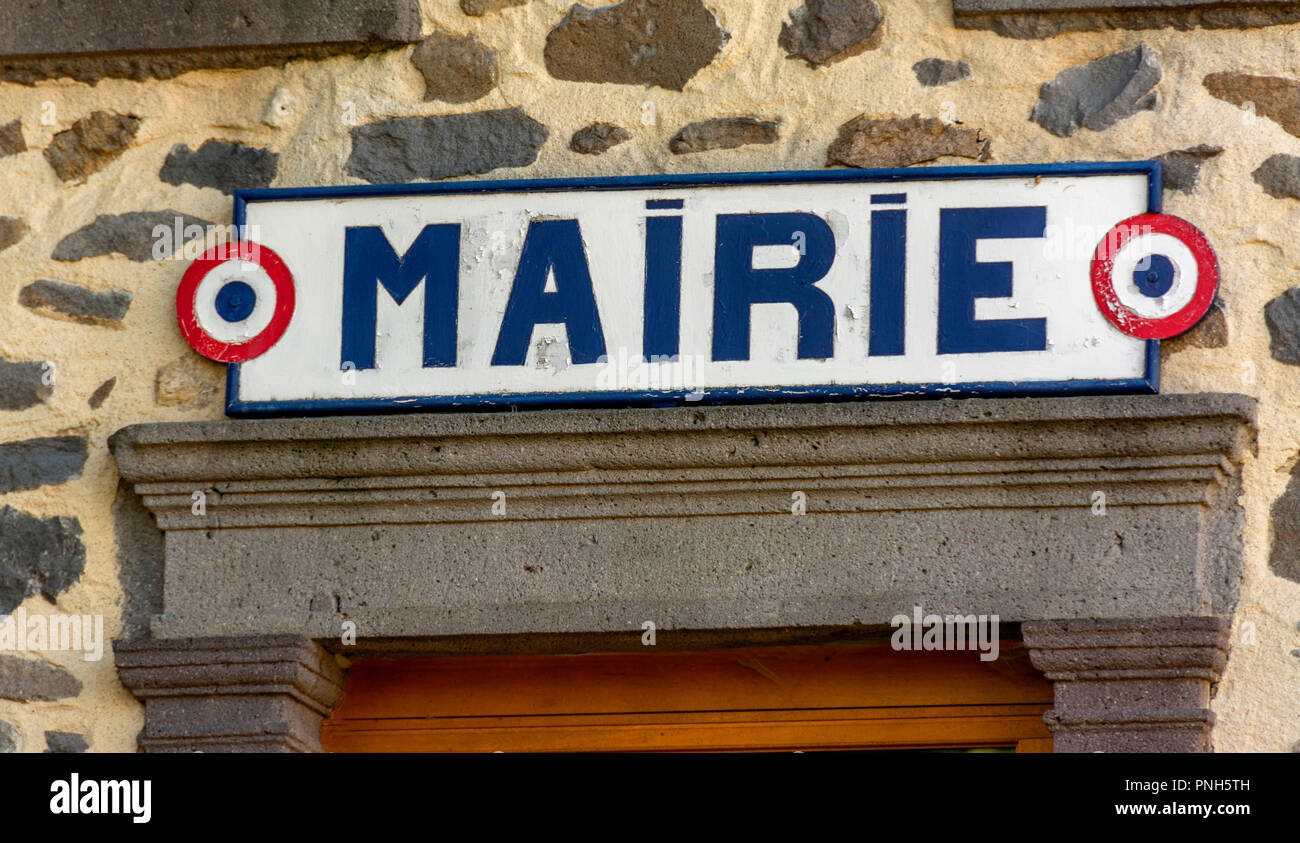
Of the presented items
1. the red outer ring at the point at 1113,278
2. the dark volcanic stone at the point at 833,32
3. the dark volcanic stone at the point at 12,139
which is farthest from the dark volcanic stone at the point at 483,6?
the red outer ring at the point at 1113,278

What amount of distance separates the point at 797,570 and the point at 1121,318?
2.35 feet

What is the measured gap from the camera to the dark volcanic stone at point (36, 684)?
11.2 feet

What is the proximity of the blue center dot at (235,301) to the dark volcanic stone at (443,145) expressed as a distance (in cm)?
31

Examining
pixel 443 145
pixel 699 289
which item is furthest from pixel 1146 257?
pixel 443 145

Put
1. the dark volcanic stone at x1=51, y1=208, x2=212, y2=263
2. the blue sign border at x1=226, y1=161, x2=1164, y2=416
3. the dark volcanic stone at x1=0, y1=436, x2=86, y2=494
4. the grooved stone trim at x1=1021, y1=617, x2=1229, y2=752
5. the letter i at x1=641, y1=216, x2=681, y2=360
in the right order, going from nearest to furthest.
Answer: the grooved stone trim at x1=1021, y1=617, x2=1229, y2=752 → the blue sign border at x1=226, y1=161, x2=1164, y2=416 → the letter i at x1=641, y1=216, x2=681, y2=360 → the dark volcanic stone at x1=0, y1=436, x2=86, y2=494 → the dark volcanic stone at x1=51, y1=208, x2=212, y2=263

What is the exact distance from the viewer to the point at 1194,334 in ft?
11.1

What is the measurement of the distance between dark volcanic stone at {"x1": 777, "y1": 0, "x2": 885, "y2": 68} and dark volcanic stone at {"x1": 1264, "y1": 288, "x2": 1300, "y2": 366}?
34.0 inches

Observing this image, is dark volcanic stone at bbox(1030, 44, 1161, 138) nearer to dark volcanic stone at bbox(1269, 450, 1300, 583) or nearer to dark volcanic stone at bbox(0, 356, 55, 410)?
dark volcanic stone at bbox(1269, 450, 1300, 583)

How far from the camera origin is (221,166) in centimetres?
369

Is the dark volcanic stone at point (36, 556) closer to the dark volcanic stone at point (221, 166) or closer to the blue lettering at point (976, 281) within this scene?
the dark volcanic stone at point (221, 166)

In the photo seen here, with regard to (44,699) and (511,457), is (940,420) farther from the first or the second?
(44,699)

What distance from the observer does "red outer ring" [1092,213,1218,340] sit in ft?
11.0
